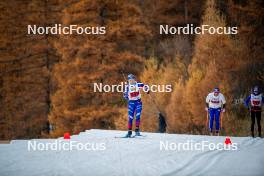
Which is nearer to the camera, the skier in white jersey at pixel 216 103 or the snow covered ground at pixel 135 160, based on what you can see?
the snow covered ground at pixel 135 160

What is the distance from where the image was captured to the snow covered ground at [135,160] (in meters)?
8.74

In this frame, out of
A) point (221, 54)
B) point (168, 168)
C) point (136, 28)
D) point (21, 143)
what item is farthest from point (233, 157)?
point (136, 28)

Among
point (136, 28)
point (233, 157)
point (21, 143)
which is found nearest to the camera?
point (233, 157)

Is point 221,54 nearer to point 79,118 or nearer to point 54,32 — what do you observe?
point 79,118

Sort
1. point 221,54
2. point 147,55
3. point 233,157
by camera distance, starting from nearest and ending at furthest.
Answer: point 233,157
point 221,54
point 147,55

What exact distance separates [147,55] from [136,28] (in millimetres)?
7602

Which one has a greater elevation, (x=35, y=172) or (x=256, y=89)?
(x=256, y=89)

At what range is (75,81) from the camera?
85.7ft
